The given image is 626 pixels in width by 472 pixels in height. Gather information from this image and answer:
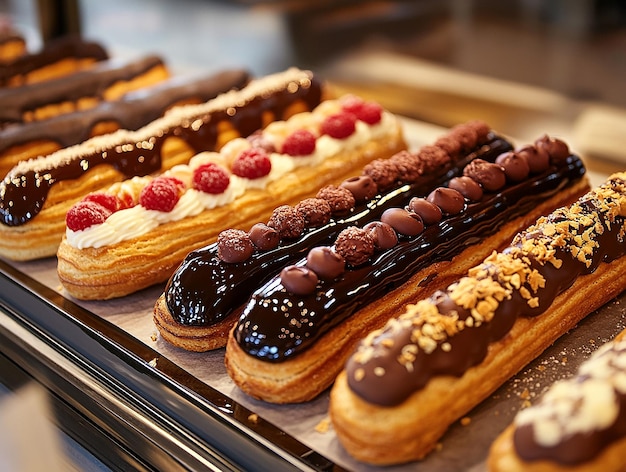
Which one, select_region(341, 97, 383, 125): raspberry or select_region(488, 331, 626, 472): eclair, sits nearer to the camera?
select_region(488, 331, 626, 472): eclair

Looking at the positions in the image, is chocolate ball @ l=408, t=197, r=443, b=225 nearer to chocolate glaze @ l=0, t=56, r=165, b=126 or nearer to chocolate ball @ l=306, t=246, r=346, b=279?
chocolate ball @ l=306, t=246, r=346, b=279

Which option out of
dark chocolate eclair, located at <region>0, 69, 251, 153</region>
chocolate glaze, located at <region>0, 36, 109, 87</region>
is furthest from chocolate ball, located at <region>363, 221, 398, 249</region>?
chocolate glaze, located at <region>0, 36, 109, 87</region>

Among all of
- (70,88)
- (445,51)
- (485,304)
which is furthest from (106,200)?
(445,51)

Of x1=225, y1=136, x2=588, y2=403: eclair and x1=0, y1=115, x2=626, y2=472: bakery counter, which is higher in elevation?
x1=225, y1=136, x2=588, y2=403: eclair

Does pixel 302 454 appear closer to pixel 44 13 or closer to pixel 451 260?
pixel 451 260

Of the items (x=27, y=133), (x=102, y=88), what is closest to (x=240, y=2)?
(x=102, y=88)

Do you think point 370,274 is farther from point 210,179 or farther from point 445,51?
point 445,51
